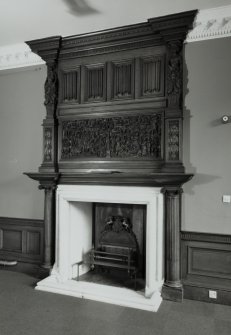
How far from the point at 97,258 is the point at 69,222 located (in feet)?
2.15

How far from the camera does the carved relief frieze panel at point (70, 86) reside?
3.85 metres

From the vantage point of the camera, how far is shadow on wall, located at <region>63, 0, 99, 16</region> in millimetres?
3039

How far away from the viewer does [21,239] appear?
417 centimetres

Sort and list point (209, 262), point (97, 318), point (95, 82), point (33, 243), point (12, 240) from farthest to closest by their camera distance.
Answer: point (12, 240) < point (33, 243) < point (95, 82) < point (209, 262) < point (97, 318)

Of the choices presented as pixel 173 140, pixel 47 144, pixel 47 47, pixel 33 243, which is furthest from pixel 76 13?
pixel 33 243

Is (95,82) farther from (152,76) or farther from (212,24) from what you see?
(212,24)

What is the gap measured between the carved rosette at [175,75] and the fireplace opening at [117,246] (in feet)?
4.61

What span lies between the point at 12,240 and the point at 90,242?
1.17 meters

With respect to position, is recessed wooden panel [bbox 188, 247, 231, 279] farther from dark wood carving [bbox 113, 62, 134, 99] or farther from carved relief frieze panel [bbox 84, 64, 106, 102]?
carved relief frieze panel [bbox 84, 64, 106, 102]

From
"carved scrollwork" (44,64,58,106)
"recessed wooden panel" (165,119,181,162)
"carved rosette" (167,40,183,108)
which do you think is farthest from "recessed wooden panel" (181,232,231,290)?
"carved scrollwork" (44,64,58,106)

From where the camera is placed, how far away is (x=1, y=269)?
13.8 feet

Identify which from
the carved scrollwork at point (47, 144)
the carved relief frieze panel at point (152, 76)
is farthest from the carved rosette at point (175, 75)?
the carved scrollwork at point (47, 144)

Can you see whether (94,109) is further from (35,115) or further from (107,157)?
(35,115)

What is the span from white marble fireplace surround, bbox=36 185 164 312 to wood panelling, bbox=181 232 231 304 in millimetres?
306
